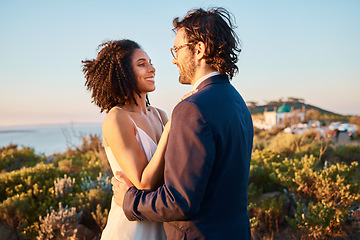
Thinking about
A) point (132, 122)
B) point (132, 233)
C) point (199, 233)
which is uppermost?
point (132, 122)

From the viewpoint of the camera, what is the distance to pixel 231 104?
1511 millimetres

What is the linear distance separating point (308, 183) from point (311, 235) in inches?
39.9

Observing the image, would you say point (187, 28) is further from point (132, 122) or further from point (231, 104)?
point (132, 122)

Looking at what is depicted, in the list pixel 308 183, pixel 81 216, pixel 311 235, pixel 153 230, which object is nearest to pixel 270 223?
pixel 311 235

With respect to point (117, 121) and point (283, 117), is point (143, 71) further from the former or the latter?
point (283, 117)

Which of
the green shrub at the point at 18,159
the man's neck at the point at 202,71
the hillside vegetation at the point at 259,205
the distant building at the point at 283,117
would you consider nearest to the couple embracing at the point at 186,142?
the man's neck at the point at 202,71

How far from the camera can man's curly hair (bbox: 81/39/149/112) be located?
2.15m

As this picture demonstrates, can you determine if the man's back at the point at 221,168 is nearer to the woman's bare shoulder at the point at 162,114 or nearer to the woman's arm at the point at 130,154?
the woman's arm at the point at 130,154

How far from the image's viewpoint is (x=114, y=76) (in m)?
2.16

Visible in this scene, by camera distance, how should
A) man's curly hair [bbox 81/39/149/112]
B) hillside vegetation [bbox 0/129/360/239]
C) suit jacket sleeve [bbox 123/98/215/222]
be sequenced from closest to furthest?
suit jacket sleeve [bbox 123/98/215/222] < man's curly hair [bbox 81/39/149/112] < hillside vegetation [bbox 0/129/360/239]

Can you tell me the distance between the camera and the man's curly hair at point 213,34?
1.65m

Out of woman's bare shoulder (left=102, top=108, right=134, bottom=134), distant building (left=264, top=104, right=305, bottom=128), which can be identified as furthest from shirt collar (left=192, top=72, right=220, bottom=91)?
distant building (left=264, top=104, right=305, bottom=128)

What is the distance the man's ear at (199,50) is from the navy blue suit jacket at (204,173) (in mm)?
158

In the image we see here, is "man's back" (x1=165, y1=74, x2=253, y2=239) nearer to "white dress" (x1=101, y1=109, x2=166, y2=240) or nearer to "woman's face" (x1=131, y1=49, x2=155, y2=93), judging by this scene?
"white dress" (x1=101, y1=109, x2=166, y2=240)
